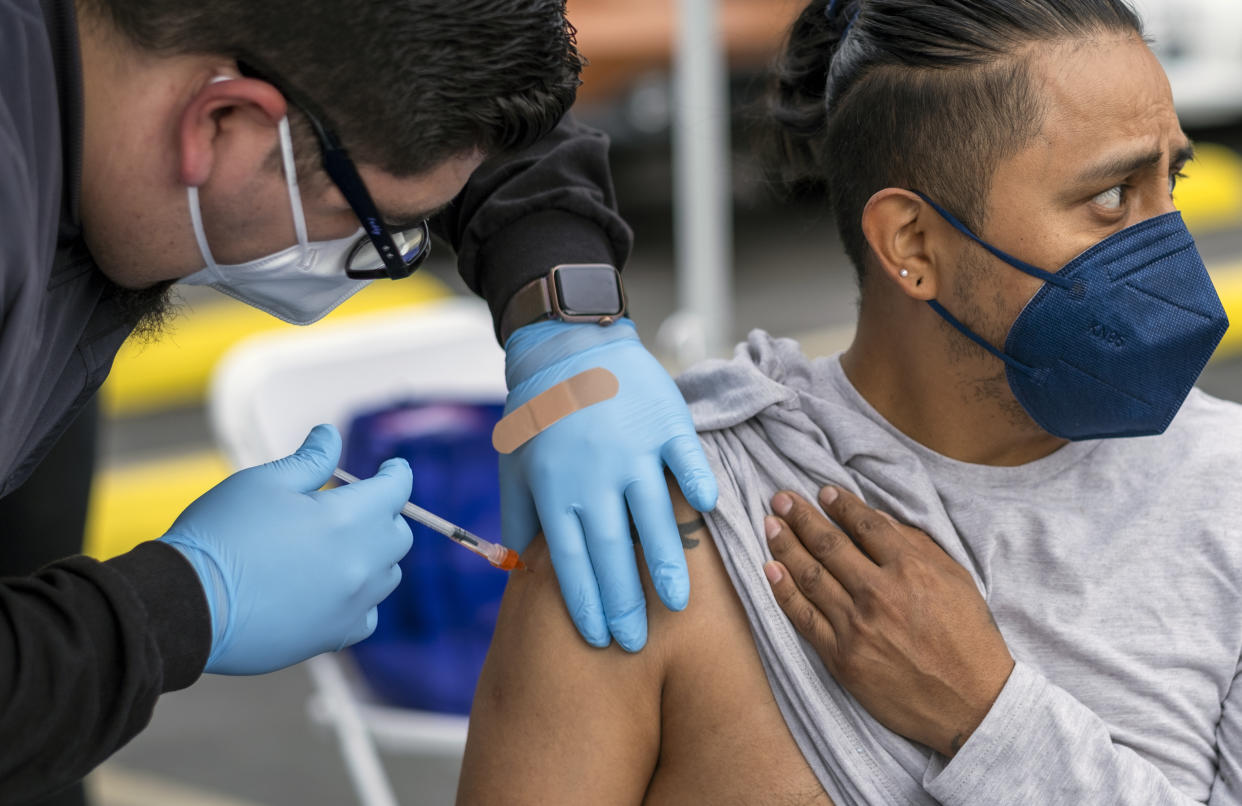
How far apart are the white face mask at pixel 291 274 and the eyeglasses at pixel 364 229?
2 centimetres

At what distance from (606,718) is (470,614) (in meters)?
1.22

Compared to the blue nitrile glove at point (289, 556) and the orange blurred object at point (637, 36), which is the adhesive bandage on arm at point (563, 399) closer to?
the blue nitrile glove at point (289, 556)

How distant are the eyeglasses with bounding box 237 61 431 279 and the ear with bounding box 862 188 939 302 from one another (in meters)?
0.61

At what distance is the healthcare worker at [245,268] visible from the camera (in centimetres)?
121

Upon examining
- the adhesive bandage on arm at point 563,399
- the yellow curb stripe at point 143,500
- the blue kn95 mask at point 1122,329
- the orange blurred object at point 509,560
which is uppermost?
the blue kn95 mask at point 1122,329

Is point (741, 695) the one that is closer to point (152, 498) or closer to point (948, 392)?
point (948, 392)

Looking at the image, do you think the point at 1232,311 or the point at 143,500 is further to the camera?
the point at 1232,311

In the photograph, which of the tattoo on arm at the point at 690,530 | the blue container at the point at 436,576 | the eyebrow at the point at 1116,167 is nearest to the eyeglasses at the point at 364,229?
the tattoo on arm at the point at 690,530

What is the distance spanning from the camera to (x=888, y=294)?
1.80 metres

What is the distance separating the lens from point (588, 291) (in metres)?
1.89

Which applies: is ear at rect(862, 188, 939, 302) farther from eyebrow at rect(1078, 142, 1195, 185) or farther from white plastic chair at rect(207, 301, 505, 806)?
white plastic chair at rect(207, 301, 505, 806)

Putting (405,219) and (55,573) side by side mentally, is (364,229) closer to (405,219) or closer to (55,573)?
(405,219)

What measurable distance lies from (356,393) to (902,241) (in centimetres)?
158

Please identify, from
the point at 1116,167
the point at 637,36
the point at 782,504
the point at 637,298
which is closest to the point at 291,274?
the point at 782,504
